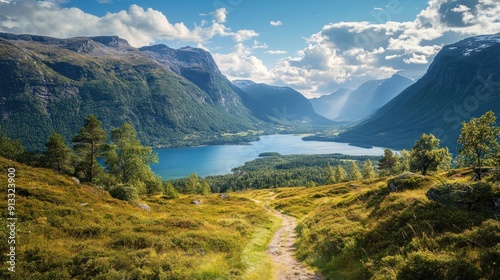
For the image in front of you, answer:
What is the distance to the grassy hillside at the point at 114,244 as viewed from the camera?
53.4ft

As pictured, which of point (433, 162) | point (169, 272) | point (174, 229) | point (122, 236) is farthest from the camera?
point (433, 162)

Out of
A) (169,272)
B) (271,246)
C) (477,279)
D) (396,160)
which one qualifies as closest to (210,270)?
(169,272)

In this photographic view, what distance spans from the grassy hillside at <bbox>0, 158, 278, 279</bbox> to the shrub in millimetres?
9589

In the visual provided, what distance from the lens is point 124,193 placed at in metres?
44.8

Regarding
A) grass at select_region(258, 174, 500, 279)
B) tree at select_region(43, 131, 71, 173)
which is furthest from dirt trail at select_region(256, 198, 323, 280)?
tree at select_region(43, 131, 71, 173)

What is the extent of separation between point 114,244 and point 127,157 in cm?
5074

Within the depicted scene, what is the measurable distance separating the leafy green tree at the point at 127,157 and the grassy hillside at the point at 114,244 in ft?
102

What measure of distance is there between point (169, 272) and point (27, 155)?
257ft

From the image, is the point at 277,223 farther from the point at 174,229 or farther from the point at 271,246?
the point at 174,229

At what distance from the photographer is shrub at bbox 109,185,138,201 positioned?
146 feet

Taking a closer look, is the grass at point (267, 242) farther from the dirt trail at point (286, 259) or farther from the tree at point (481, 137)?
the tree at point (481, 137)

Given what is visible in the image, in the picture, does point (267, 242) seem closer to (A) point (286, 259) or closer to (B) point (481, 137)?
(A) point (286, 259)

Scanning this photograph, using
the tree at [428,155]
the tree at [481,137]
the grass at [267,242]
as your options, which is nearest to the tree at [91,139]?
the grass at [267,242]

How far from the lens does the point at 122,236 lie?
883 inches
